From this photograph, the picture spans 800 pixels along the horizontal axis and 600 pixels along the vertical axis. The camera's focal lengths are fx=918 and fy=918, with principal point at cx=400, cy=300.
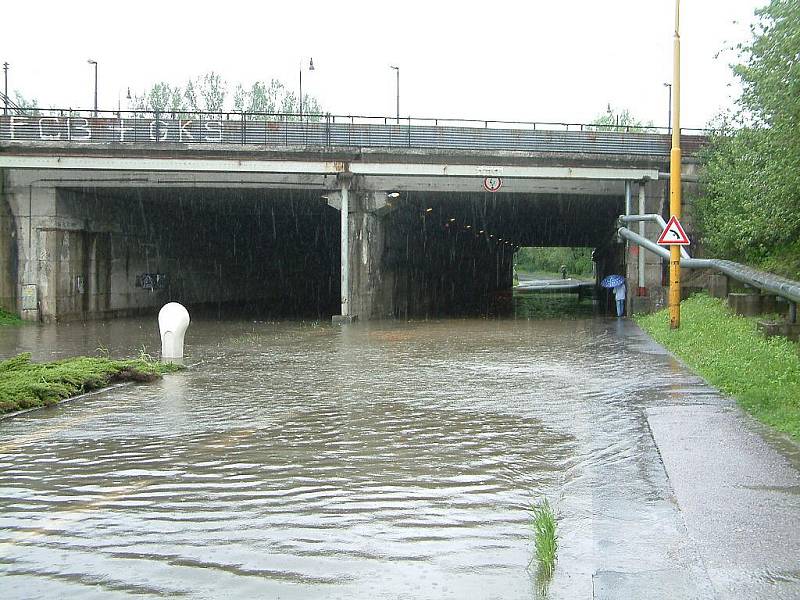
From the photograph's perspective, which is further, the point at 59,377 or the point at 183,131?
the point at 183,131

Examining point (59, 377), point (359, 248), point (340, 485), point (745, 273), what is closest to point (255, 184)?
point (359, 248)

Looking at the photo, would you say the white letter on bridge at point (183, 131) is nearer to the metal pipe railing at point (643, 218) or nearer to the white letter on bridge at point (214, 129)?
the white letter on bridge at point (214, 129)

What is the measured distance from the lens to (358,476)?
755cm

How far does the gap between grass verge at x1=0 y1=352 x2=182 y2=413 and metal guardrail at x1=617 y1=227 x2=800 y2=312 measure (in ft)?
31.3

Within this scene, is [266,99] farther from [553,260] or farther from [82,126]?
[82,126]

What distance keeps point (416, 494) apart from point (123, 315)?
30.3 m

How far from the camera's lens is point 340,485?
23.7ft

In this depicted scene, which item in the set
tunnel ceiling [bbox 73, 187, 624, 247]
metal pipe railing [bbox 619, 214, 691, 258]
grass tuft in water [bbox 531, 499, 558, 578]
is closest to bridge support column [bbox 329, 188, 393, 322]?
tunnel ceiling [bbox 73, 187, 624, 247]

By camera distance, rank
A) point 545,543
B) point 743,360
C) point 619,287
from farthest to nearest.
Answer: point 619,287, point 743,360, point 545,543

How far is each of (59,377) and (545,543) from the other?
8.84 meters

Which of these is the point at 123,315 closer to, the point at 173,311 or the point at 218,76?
the point at 173,311

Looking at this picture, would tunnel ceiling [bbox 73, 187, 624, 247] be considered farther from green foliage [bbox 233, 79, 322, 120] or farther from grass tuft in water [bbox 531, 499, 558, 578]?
green foliage [bbox 233, 79, 322, 120]

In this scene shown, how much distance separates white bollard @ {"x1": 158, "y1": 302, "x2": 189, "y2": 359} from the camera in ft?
52.8

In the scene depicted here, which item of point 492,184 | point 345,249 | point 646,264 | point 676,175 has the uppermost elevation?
point 492,184
